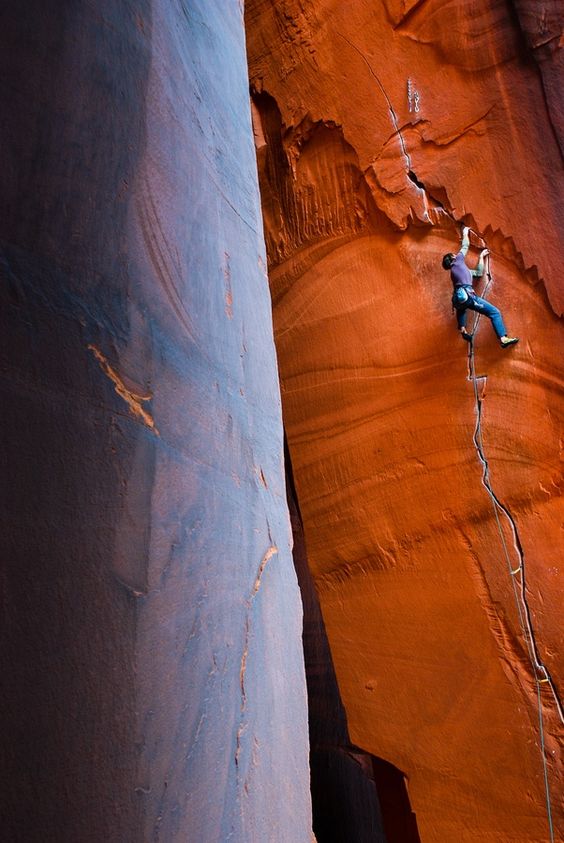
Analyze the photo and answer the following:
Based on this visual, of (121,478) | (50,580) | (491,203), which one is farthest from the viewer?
(491,203)

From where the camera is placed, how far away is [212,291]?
3.67 feet

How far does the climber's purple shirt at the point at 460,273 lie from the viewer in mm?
2861

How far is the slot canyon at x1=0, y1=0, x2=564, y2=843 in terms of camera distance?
66 centimetres

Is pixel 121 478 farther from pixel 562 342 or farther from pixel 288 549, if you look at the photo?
pixel 562 342

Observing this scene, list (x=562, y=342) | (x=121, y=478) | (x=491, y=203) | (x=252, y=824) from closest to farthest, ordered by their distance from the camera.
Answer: (x=121, y=478) < (x=252, y=824) < (x=562, y=342) < (x=491, y=203)

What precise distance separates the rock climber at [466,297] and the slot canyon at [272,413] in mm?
60

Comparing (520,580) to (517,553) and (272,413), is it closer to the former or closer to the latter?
(517,553)

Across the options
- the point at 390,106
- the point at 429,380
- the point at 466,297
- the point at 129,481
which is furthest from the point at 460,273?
the point at 129,481

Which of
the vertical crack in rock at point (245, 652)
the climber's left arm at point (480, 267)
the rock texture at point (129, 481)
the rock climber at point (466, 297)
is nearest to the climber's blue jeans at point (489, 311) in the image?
the rock climber at point (466, 297)

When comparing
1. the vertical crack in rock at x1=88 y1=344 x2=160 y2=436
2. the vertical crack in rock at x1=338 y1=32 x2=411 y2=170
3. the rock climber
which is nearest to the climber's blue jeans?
the rock climber

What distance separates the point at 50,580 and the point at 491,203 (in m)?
2.93

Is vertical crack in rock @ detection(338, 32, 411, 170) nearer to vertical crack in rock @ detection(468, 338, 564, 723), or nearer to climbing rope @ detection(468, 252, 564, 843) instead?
climbing rope @ detection(468, 252, 564, 843)

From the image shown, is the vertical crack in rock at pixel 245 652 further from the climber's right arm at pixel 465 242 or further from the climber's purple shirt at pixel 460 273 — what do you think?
the climber's right arm at pixel 465 242

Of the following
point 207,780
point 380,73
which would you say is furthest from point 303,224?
point 207,780
